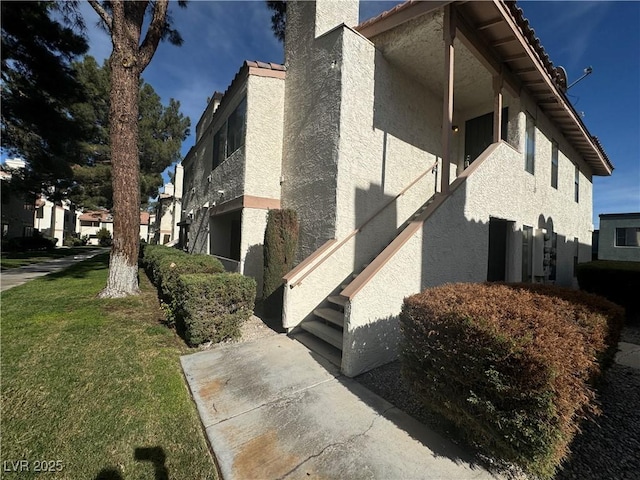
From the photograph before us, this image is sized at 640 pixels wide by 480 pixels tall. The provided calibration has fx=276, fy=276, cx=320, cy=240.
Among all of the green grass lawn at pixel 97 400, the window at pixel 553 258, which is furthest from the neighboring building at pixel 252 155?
the window at pixel 553 258

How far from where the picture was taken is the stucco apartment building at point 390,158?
17.8ft

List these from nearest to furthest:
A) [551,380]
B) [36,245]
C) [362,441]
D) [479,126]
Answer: [551,380]
[362,441]
[479,126]
[36,245]

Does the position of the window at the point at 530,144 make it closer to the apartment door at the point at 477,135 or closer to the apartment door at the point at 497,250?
the apartment door at the point at 477,135

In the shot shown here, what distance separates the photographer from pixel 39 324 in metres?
5.76

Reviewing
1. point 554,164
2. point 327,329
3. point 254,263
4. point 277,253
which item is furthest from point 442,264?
point 554,164

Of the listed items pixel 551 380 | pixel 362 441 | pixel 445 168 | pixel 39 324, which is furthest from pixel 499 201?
pixel 39 324

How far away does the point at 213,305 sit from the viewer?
519cm

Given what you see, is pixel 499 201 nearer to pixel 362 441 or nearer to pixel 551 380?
pixel 551 380

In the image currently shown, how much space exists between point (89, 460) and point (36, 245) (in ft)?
125

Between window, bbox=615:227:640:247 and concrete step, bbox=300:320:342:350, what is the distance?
2941 centimetres

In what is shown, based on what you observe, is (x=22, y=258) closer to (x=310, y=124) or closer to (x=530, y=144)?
(x=310, y=124)

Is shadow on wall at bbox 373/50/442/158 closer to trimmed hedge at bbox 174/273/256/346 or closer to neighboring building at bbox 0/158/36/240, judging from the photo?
trimmed hedge at bbox 174/273/256/346

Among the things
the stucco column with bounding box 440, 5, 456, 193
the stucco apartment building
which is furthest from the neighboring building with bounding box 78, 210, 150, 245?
the stucco column with bounding box 440, 5, 456, 193

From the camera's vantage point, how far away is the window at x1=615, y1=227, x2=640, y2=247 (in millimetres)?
21609
